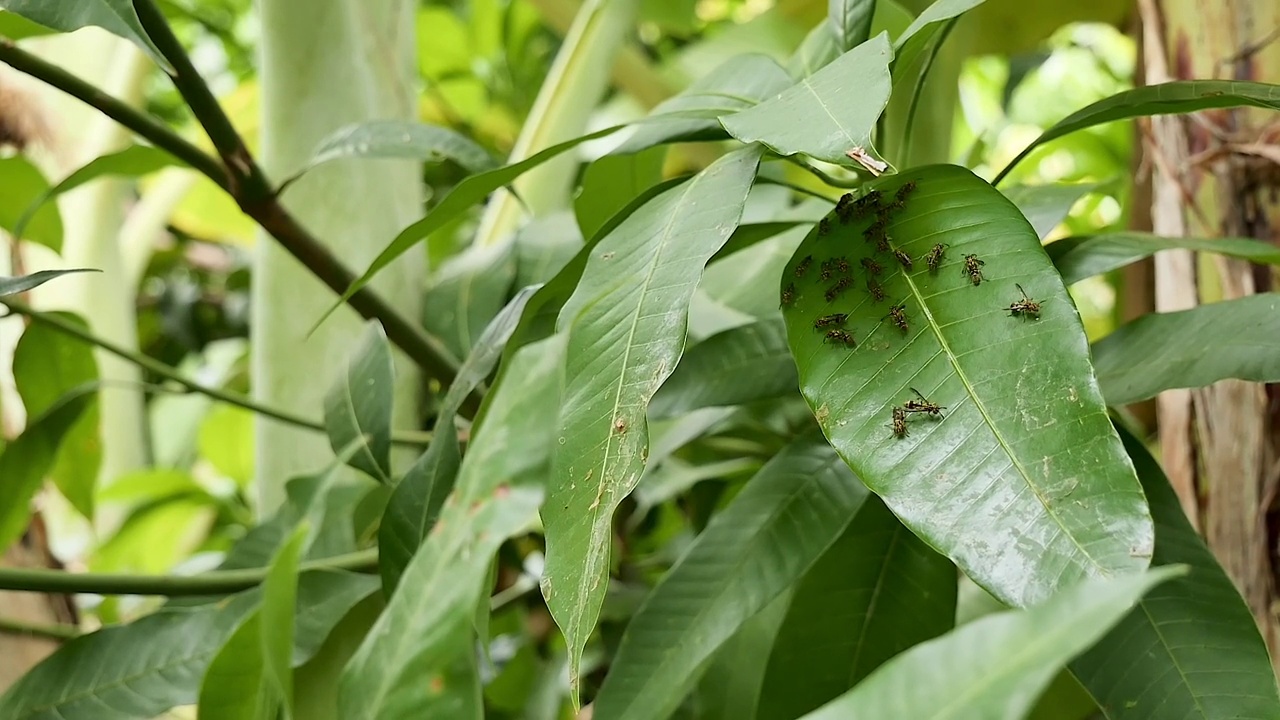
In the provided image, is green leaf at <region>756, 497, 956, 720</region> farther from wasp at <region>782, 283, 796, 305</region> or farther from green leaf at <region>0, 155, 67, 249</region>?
green leaf at <region>0, 155, 67, 249</region>

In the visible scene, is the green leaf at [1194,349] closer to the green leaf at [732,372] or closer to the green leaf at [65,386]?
the green leaf at [732,372]

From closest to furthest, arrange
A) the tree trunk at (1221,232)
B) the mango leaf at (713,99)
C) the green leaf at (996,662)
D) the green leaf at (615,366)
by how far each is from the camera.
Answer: the green leaf at (996,662)
the green leaf at (615,366)
the mango leaf at (713,99)
the tree trunk at (1221,232)

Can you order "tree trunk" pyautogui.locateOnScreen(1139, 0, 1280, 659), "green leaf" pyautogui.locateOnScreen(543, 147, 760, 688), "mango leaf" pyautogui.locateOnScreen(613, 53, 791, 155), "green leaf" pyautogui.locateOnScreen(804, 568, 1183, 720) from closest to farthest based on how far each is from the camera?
1. "green leaf" pyautogui.locateOnScreen(804, 568, 1183, 720)
2. "green leaf" pyautogui.locateOnScreen(543, 147, 760, 688)
3. "mango leaf" pyautogui.locateOnScreen(613, 53, 791, 155)
4. "tree trunk" pyautogui.locateOnScreen(1139, 0, 1280, 659)

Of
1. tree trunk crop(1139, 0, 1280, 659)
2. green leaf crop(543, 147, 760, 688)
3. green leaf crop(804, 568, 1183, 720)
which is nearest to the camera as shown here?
green leaf crop(804, 568, 1183, 720)

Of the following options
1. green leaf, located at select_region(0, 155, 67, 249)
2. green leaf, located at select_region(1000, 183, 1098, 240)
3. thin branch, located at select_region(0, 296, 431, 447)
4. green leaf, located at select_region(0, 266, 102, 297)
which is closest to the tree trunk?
green leaf, located at select_region(1000, 183, 1098, 240)

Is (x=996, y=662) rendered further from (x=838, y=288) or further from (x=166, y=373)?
(x=166, y=373)

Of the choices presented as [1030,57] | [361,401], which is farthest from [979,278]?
[1030,57]

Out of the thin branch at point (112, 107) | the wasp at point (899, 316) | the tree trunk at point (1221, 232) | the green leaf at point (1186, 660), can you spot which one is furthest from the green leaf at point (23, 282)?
the tree trunk at point (1221, 232)
